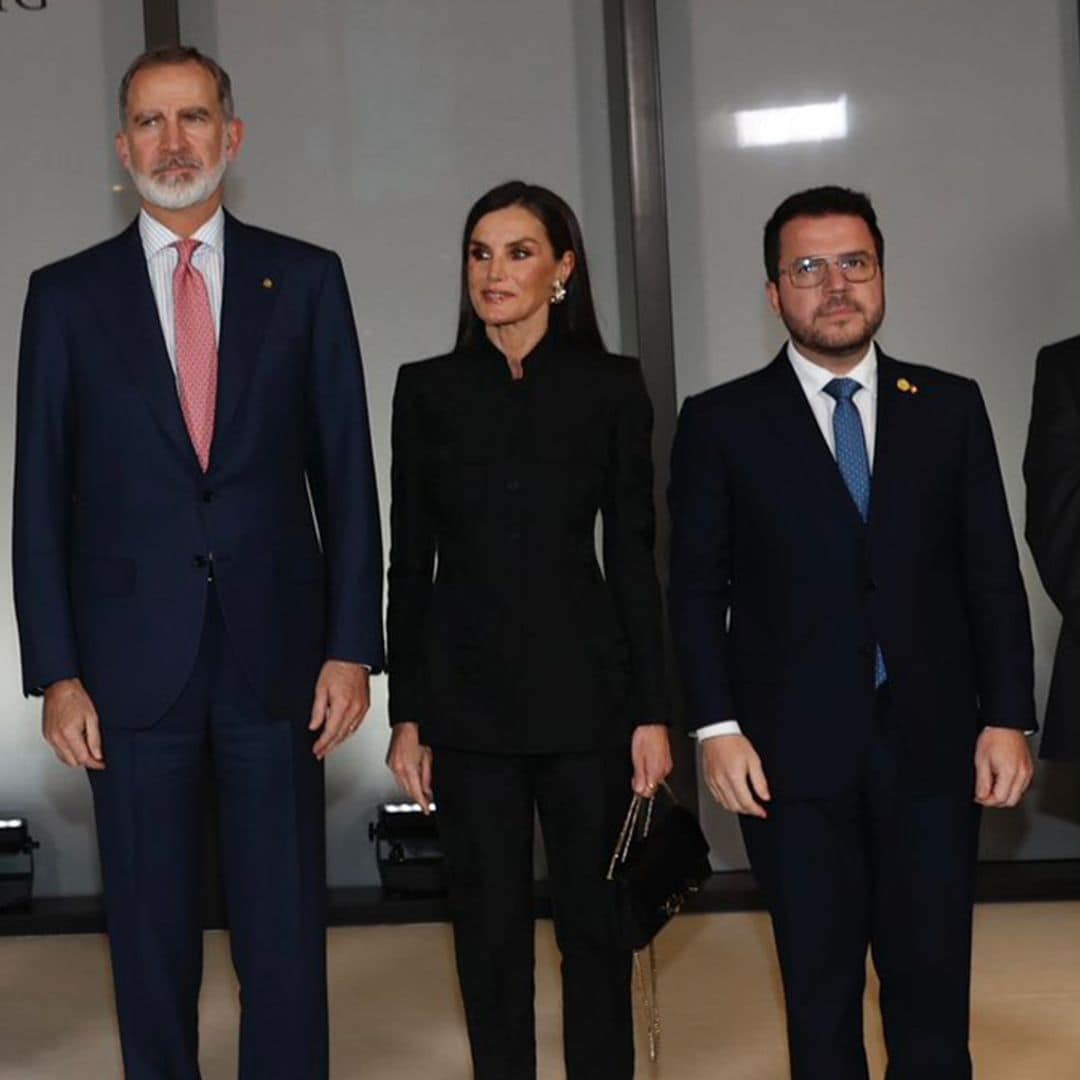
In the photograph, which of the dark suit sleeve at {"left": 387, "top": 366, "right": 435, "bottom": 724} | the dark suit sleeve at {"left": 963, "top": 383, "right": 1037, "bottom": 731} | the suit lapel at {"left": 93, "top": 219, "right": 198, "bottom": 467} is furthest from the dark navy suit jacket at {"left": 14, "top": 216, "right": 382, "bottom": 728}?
the dark suit sleeve at {"left": 963, "top": 383, "right": 1037, "bottom": 731}

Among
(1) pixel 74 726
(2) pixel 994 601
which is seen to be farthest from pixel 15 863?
(2) pixel 994 601

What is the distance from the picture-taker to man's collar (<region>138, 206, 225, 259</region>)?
340 centimetres

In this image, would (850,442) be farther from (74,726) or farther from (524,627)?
(74,726)

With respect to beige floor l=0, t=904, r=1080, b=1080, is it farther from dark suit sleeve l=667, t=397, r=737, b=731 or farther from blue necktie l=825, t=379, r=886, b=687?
blue necktie l=825, t=379, r=886, b=687

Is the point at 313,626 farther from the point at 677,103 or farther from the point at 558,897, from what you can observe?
the point at 677,103

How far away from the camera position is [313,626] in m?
3.42

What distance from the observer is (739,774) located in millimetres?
3201

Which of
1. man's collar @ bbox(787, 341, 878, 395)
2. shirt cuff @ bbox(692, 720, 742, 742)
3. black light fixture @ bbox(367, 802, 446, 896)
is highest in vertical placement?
man's collar @ bbox(787, 341, 878, 395)

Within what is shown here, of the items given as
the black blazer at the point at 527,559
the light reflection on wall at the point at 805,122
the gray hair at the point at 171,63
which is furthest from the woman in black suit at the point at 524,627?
the light reflection on wall at the point at 805,122

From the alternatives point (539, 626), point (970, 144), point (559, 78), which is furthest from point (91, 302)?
point (970, 144)

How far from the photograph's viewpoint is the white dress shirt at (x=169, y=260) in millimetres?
3400

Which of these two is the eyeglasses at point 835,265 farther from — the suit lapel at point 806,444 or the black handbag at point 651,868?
the black handbag at point 651,868

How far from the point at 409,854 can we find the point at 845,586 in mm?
3117

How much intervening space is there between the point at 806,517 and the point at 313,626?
81 cm
